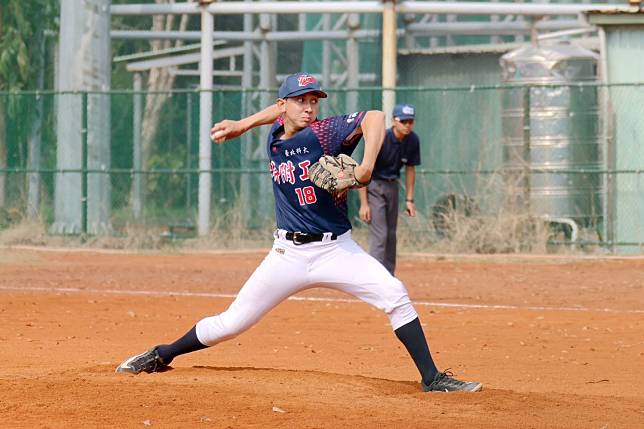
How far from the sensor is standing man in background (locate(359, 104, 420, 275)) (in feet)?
45.2

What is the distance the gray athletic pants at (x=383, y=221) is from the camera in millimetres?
13812

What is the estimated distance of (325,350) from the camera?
10.3m

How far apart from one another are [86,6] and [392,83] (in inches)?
223

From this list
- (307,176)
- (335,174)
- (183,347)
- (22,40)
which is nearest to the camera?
(335,174)

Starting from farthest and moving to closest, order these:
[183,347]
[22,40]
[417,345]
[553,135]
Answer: [22,40] < [553,135] < [183,347] < [417,345]

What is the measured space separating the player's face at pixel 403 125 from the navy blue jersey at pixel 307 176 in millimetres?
6206

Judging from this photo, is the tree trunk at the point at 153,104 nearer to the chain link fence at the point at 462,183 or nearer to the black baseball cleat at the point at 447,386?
the chain link fence at the point at 462,183

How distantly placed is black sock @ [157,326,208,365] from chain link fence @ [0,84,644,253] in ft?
39.0

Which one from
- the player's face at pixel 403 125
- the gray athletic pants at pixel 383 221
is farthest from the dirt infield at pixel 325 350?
the player's face at pixel 403 125

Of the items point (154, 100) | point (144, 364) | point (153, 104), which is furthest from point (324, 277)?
point (154, 100)

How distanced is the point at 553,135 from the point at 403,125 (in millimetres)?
7050

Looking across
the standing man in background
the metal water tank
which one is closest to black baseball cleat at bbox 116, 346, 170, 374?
the standing man in background

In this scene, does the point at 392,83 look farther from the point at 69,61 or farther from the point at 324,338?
the point at 324,338

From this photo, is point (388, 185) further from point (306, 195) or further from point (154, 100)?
point (154, 100)
